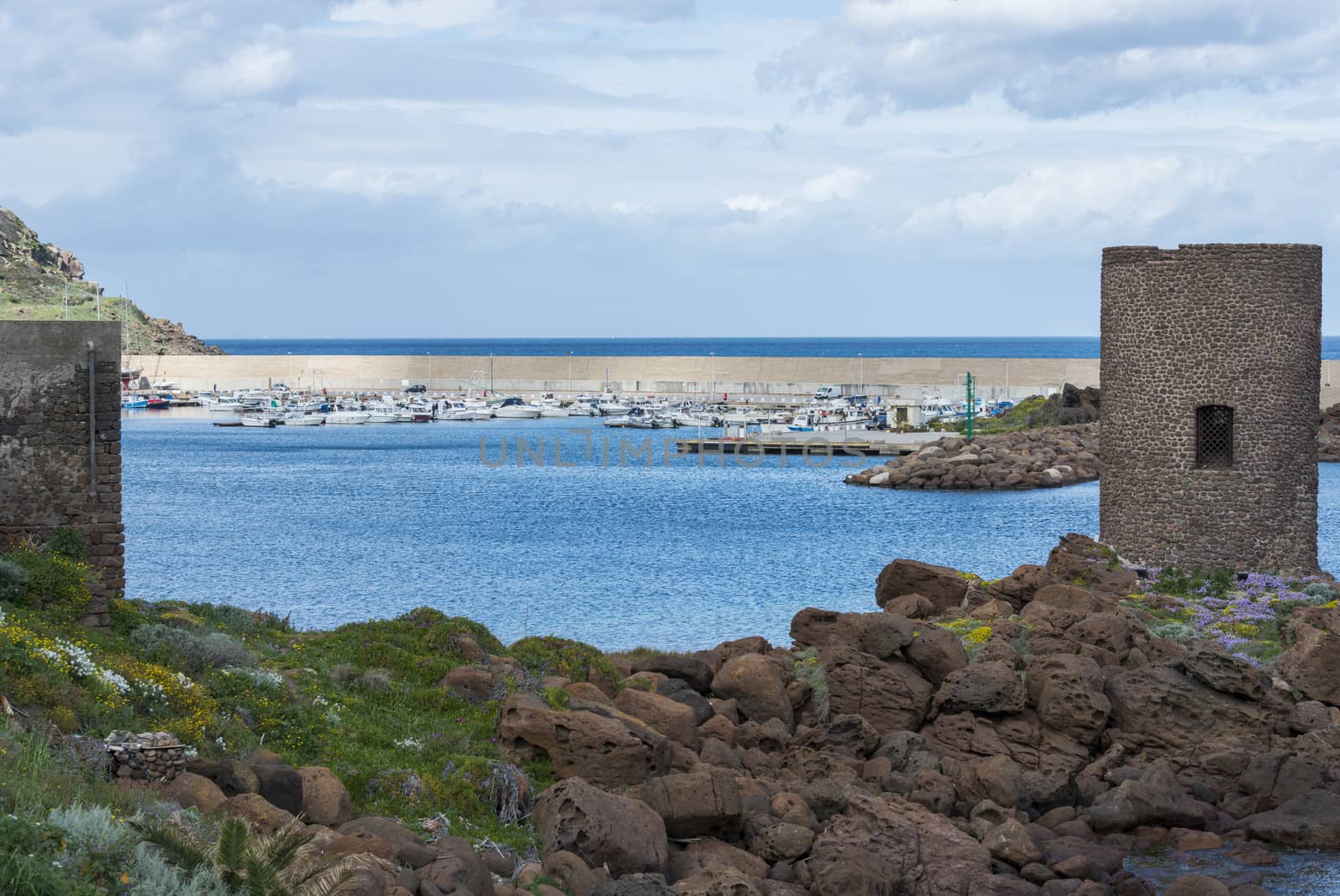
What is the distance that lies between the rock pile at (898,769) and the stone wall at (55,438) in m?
4.31

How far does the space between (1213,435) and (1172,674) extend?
8080 mm

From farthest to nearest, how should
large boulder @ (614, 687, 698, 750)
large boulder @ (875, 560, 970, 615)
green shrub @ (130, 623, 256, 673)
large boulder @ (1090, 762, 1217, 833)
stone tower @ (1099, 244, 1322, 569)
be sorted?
stone tower @ (1099, 244, 1322, 569) → large boulder @ (875, 560, 970, 615) → large boulder @ (614, 687, 698, 750) → large boulder @ (1090, 762, 1217, 833) → green shrub @ (130, 623, 256, 673)

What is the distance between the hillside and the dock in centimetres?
2887

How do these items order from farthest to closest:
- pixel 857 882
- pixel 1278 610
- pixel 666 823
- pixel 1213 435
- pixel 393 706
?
pixel 1213 435 → pixel 1278 610 → pixel 393 706 → pixel 666 823 → pixel 857 882

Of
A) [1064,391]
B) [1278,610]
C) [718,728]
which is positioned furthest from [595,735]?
[1064,391]

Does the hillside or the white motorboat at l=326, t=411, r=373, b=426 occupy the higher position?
the hillside

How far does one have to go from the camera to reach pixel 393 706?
14648mm

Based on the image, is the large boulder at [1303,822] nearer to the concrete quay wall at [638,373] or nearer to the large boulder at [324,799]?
the large boulder at [324,799]

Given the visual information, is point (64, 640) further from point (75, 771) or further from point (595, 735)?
point (595, 735)

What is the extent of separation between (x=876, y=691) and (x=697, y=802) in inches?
187

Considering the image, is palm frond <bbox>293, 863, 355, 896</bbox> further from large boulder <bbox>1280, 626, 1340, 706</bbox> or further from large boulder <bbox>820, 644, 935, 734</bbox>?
large boulder <bbox>1280, 626, 1340, 706</bbox>

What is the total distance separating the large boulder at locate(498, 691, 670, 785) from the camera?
42.7 feet

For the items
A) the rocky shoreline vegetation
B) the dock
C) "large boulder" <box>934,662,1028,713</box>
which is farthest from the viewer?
the dock

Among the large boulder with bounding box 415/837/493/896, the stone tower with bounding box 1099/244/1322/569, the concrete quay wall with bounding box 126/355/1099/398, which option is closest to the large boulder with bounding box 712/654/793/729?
the large boulder with bounding box 415/837/493/896
